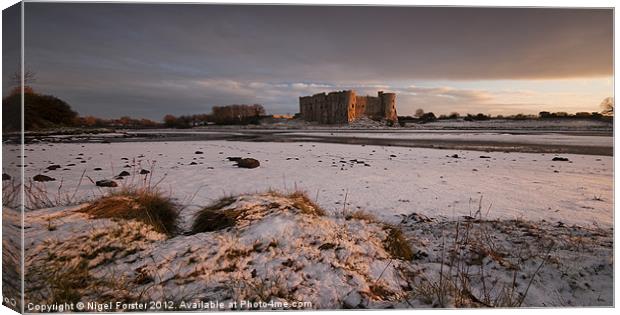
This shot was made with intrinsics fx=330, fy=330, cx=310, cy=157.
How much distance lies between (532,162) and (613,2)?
5.70 ft

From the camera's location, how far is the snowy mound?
277 centimetres

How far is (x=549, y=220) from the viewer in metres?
3.29

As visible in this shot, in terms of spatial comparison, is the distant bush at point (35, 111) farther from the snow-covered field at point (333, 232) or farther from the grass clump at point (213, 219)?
the grass clump at point (213, 219)

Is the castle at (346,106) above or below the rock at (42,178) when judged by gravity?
above

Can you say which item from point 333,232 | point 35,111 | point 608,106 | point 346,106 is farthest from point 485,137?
point 35,111

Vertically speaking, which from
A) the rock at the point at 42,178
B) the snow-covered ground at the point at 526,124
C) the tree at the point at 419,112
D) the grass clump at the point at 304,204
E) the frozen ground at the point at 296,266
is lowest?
the frozen ground at the point at 296,266

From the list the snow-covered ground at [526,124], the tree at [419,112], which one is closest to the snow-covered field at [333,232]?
the snow-covered ground at [526,124]

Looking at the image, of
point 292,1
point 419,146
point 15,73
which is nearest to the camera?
point 15,73

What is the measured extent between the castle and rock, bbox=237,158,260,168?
80cm

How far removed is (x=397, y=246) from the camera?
3135mm

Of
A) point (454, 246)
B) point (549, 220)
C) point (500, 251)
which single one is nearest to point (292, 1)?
point (454, 246)

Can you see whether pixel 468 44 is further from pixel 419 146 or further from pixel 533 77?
pixel 419 146

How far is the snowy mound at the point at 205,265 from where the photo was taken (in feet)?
9.09

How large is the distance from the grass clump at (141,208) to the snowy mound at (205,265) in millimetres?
99
